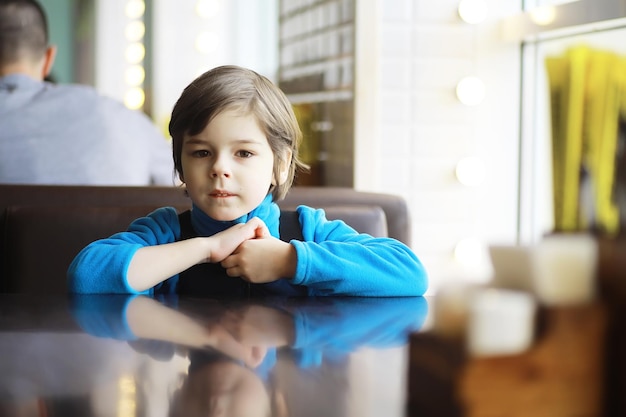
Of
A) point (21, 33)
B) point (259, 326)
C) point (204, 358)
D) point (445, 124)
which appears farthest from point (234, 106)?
point (445, 124)

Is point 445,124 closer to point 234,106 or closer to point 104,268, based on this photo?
point 234,106

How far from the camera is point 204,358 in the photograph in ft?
2.32

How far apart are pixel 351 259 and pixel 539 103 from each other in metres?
2.44

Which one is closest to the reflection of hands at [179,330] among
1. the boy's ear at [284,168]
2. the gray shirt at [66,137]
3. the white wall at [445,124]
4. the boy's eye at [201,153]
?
the boy's eye at [201,153]

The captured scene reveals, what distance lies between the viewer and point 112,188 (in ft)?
6.60

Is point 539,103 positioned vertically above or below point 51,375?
above

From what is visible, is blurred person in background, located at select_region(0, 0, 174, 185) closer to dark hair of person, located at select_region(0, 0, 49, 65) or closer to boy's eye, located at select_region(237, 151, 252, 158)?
dark hair of person, located at select_region(0, 0, 49, 65)

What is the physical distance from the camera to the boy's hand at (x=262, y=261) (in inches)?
50.8

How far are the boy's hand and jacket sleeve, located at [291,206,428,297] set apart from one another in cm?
2

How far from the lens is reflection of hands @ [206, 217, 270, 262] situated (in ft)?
4.33

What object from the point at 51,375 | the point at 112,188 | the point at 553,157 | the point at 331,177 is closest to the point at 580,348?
the point at 553,157

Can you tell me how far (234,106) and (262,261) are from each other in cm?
27

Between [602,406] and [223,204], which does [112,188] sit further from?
[602,406]

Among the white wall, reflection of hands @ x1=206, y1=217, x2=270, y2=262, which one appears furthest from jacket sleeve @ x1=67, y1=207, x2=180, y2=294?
the white wall
